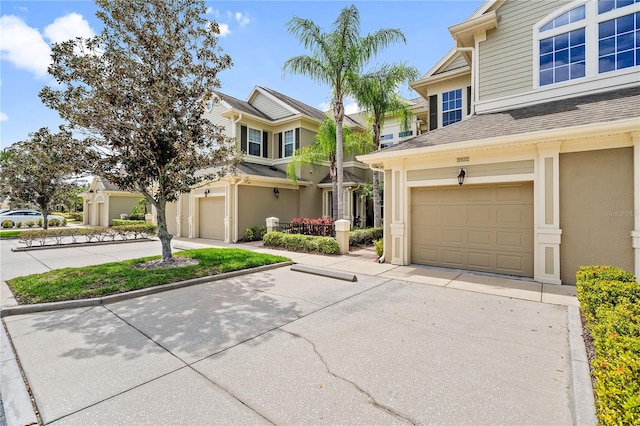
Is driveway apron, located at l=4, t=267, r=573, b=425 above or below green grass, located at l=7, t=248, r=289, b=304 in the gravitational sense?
below

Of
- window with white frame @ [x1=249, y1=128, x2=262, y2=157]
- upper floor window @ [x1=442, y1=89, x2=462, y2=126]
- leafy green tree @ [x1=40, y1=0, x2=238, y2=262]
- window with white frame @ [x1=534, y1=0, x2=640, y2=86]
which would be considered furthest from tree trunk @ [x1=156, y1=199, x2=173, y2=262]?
window with white frame @ [x1=534, y1=0, x2=640, y2=86]

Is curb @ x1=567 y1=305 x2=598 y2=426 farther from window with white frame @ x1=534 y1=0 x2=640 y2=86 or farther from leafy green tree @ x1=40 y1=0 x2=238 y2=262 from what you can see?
leafy green tree @ x1=40 y1=0 x2=238 y2=262

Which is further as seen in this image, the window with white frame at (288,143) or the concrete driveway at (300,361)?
the window with white frame at (288,143)

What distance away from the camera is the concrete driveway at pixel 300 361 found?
8.20ft

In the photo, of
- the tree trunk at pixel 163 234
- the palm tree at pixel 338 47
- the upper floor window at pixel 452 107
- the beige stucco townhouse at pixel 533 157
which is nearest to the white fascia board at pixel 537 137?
the beige stucco townhouse at pixel 533 157

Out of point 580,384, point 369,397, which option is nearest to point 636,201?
point 580,384

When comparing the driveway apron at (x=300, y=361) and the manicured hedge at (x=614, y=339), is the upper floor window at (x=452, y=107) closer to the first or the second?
the manicured hedge at (x=614, y=339)

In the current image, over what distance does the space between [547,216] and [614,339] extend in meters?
4.81

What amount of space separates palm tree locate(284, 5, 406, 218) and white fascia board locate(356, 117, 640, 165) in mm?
5113

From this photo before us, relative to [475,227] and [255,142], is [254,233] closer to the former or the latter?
[255,142]

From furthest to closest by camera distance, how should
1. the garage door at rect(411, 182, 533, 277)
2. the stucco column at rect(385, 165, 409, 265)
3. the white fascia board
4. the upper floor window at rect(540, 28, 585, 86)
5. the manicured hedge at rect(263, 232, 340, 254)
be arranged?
the manicured hedge at rect(263, 232, 340, 254) → the stucco column at rect(385, 165, 409, 265) → the upper floor window at rect(540, 28, 585, 86) → the garage door at rect(411, 182, 533, 277) → the white fascia board

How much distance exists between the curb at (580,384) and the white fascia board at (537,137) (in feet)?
13.5

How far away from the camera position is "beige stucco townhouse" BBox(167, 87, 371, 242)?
48.2 feet

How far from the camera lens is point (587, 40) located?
25.6 ft
